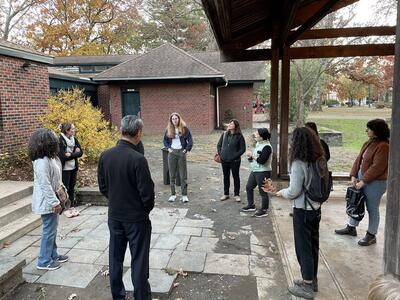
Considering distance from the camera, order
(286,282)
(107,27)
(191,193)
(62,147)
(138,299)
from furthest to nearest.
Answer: (107,27)
(191,193)
(62,147)
(286,282)
(138,299)

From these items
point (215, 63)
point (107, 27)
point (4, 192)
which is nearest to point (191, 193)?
point (4, 192)

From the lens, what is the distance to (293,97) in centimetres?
2292

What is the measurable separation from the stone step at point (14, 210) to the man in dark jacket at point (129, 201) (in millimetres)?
2911

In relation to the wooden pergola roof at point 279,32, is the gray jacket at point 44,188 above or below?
below

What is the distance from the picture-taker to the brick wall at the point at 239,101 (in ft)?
72.3

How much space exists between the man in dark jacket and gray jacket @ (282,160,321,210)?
1.29 metres

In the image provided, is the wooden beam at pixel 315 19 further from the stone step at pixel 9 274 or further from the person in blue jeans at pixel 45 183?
the stone step at pixel 9 274

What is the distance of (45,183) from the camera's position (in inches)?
149

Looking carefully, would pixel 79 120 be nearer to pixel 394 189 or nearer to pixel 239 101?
pixel 394 189

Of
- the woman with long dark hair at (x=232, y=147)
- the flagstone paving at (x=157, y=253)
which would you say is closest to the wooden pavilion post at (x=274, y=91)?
the woman with long dark hair at (x=232, y=147)

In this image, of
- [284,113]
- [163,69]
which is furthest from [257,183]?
[163,69]

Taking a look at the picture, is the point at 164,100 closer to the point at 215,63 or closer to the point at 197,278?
the point at 215,63

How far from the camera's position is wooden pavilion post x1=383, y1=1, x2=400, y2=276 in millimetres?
2041

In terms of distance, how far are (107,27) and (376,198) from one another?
31.9 metres
